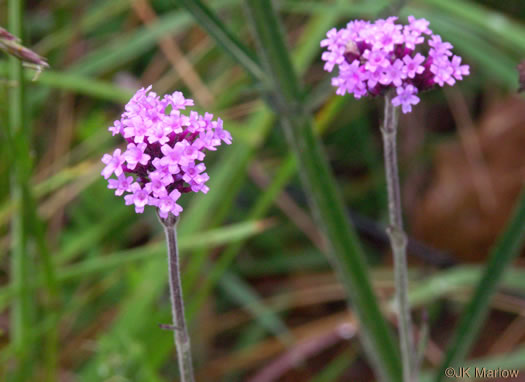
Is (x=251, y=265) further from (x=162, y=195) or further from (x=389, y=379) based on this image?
(x=162, y=195)

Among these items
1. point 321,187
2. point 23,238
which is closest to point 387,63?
point 321,187

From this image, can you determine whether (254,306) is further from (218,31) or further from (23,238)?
(218,31)

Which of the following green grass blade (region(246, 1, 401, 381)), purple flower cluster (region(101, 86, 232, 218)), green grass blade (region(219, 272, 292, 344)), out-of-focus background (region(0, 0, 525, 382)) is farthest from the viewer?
green grass blade (region(219, 272, 292, 344))

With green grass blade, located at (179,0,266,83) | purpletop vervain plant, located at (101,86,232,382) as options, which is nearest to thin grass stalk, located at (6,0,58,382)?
green grass blade, located at (179,0,266,83)

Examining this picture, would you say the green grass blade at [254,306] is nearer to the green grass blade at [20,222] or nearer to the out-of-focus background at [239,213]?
the out-of-focus background at [239,213]

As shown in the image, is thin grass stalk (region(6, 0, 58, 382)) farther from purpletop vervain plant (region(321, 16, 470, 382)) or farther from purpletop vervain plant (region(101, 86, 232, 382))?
purpletop vervain plant (region(321, 16, 470, 382))
